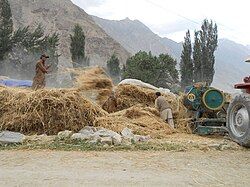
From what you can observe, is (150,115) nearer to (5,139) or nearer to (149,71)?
(5,139)

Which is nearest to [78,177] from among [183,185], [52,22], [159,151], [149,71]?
[183,185]

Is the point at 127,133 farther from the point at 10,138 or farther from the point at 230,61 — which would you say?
the point at 230,61

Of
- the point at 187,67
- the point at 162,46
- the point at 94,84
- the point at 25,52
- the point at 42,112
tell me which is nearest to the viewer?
the point at 42,112

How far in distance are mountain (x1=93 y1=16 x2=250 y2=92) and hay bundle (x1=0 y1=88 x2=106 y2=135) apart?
321 feet

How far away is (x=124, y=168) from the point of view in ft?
21.8

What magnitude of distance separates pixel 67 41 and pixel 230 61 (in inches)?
2378

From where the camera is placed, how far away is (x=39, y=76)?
13.7 metres

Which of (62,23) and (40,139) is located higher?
(62,23)

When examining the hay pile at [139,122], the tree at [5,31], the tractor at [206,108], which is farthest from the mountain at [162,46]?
the hay pile at [139,122]

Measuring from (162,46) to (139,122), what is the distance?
120636mm

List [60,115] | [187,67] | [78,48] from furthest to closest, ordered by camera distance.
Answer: [78,48], [187,67], [60,115]

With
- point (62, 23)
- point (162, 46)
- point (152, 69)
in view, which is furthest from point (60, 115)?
point (162, 46)

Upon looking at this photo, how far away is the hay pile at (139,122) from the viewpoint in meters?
11.0

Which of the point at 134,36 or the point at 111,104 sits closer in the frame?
the point at 111,104
